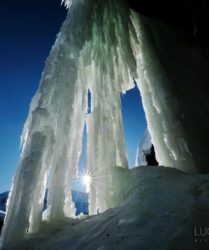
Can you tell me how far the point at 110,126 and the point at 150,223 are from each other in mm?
3520

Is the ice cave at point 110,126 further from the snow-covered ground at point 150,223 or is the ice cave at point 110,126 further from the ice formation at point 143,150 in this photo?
the ice formation at point 143,150

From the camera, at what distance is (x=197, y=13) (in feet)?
24.5

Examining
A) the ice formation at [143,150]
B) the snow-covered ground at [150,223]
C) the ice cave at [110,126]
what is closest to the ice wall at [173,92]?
the ice cave at [110,126]

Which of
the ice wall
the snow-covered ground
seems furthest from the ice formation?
the snow-covered ground

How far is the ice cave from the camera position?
3805 millimetres

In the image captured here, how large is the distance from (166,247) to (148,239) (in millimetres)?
228

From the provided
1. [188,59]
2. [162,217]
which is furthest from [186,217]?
[188,59]

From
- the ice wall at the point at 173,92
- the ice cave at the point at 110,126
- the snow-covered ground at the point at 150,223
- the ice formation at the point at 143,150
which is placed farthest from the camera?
the ice formation at the point at 143,150

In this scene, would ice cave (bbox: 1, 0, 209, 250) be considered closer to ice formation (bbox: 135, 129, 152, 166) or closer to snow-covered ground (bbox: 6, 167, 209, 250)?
snow-covered ground (bbox: 6, 167, 209, 250)

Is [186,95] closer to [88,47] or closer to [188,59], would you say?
[188,59]

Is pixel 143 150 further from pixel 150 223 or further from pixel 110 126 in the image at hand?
pixel 150 223

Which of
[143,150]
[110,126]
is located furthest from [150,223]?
[143,150]

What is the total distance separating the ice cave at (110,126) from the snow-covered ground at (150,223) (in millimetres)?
20

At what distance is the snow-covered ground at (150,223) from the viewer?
8.71 feet
